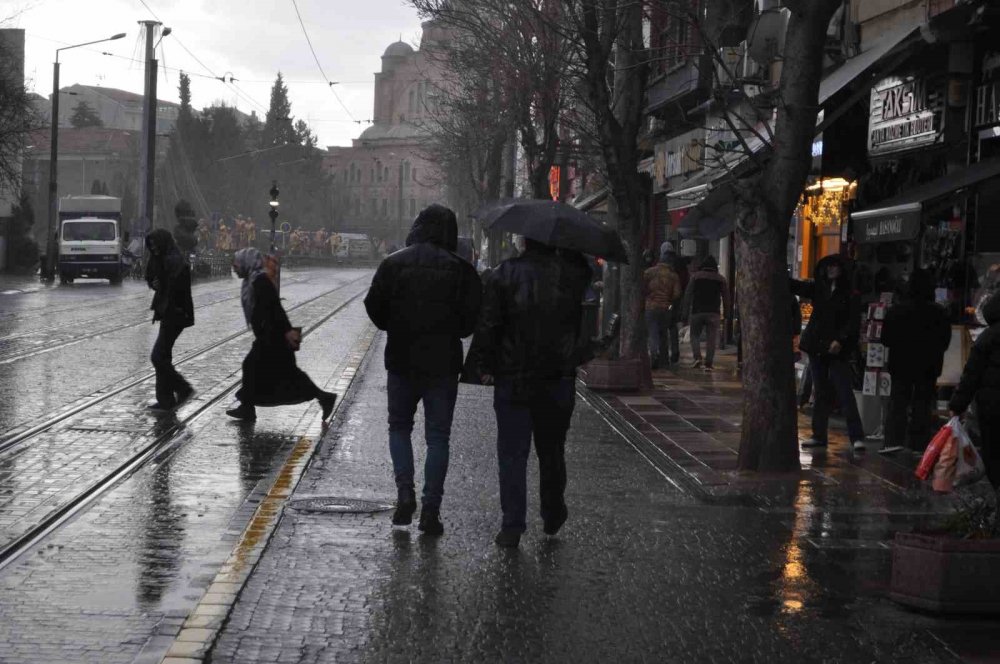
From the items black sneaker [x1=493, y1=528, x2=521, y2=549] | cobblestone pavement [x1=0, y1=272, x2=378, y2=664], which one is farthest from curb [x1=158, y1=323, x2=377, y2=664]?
black sneaker [x1=493, y1=528, x2=521, y2=549]

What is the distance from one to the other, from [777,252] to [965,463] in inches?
133

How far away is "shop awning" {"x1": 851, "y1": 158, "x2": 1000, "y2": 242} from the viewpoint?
1347cm

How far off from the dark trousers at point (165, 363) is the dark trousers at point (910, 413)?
5.98 metres

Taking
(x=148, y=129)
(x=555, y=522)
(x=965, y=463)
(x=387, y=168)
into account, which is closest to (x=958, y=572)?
(x=965, y=463)

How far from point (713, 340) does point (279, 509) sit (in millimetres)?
13642

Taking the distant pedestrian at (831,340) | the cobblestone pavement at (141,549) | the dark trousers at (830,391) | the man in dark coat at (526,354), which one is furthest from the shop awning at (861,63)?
the man in dark coat at (526,354)

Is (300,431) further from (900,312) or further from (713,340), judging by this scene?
(713,340)

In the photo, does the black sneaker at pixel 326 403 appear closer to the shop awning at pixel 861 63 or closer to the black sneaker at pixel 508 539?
the black sneaker at pixel 508 539

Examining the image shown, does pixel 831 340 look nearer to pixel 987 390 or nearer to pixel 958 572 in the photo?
pixel 987 390

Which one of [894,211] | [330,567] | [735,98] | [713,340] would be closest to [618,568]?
[330,567]

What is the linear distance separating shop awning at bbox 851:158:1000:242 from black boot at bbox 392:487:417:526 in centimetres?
672

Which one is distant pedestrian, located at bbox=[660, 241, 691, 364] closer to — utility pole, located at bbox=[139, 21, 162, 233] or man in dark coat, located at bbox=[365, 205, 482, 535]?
man in dark coat, located at bbox=[365, 205, 482, 535]

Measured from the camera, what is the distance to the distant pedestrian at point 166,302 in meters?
13.8

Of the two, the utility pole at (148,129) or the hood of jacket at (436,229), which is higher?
the utility pole at (148,129)
